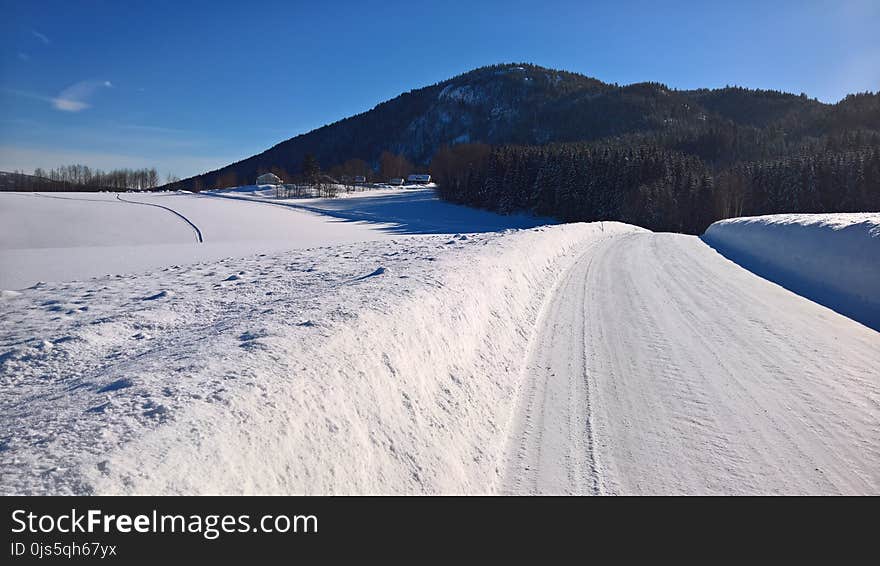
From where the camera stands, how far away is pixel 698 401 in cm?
449

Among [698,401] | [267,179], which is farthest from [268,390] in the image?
[267,179]

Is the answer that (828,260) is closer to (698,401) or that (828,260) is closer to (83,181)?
(698,401)

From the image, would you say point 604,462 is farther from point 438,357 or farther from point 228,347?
point 228,347

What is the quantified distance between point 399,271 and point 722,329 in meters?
5.08

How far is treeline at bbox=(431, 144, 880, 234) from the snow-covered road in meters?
61.4

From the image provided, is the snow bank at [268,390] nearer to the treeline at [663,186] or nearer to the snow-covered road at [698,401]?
the snow-covered road at [698,401]

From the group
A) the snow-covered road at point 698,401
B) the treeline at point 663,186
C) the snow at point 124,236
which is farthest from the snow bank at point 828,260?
the treeline at point 663,186

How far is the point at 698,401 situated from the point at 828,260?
782cm

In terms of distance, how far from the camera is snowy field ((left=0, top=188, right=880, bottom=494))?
2676mm

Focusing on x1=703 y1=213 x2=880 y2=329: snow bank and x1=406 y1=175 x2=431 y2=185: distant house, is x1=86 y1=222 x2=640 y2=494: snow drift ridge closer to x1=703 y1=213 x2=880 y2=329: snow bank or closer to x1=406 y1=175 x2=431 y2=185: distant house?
x1=703 y1=213 x2=880 y2=329: snow bank

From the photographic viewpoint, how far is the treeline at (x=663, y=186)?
5859cm

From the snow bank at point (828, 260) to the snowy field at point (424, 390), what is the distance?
2.72 ft

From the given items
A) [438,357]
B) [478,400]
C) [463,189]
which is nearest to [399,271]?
[438,357]

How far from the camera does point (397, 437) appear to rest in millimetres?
3439
